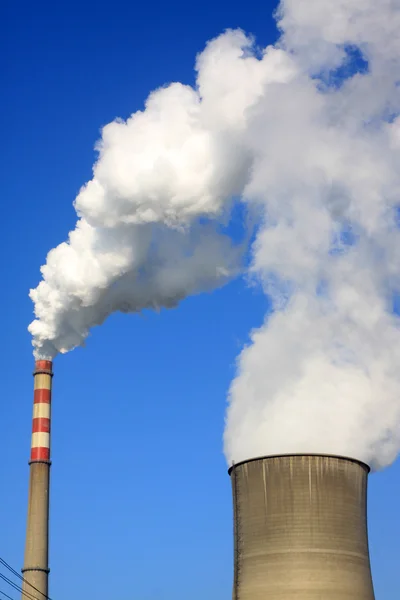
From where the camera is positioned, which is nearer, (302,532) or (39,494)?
(302,532)

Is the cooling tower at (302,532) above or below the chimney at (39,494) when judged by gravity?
below

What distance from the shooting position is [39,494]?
2761 cm

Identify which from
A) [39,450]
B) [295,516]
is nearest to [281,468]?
[295,516]

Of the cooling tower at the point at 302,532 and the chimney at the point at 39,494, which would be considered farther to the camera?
the chimney at the point at 39,494

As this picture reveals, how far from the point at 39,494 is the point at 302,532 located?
10.9m

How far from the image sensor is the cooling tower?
19750mm

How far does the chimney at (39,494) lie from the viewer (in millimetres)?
26797

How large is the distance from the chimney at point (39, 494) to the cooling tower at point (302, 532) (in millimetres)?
8492

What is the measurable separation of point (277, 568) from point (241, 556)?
50.5 inches

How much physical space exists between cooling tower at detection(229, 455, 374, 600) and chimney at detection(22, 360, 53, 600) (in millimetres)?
8492

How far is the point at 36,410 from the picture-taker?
28469 millimetres

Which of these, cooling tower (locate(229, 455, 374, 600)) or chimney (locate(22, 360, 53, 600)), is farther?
chimney (locate(22, 360, 53, 600))

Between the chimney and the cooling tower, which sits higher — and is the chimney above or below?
above

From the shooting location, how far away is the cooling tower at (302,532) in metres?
19.8
